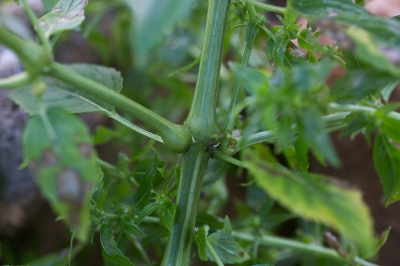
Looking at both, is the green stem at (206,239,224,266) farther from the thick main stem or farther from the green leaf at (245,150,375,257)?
the green leaf at (245,150,375,257)

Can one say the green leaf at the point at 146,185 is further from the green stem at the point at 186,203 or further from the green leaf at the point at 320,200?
the green leaf at the point at 320,200

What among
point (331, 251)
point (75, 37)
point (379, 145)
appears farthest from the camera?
point (75, 37)

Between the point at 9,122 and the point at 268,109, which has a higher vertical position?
the point at 268,109

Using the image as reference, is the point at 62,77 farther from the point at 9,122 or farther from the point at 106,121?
the point at 106,121

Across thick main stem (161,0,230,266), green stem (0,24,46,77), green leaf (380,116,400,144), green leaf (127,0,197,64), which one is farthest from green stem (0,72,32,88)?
green leaf (380,116,400,144)

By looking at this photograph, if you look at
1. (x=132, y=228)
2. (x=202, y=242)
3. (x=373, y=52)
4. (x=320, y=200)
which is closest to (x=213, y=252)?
(x=202, y=242)

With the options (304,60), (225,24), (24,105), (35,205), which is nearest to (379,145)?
(304,60)
